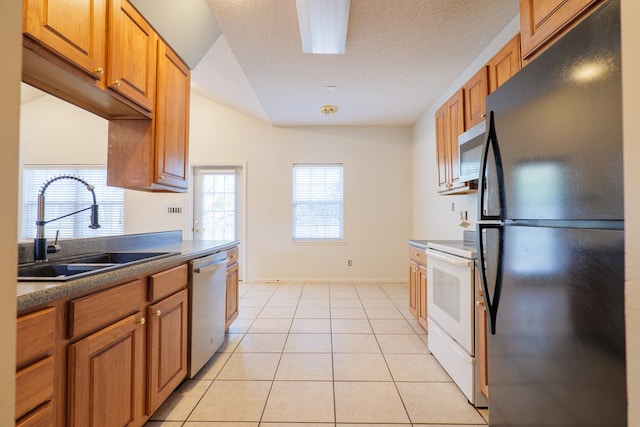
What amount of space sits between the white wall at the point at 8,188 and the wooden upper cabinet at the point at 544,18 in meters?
1.59

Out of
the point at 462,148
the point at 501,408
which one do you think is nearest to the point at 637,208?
the point at 501,408

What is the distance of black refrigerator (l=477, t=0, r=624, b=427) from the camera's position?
→ 2.27ft

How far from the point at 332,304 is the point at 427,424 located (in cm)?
219

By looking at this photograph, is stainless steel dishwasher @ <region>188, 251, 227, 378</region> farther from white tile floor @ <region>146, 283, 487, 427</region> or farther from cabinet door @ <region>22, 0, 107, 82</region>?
cabinet door @ <region>22, 0, 107, 82</region>

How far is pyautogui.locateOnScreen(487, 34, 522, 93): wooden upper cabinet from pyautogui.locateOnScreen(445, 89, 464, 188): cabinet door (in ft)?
1.41

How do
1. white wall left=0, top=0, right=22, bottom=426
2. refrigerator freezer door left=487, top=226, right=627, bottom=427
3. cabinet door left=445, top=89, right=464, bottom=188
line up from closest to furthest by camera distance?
1. white wall left=0, top=0, right=22, bottom=426
2. refrigerator freezer door left=487, top=226, right=627, bottom=427
3. cabinet door left=445, top=89, right=464, bottom=188

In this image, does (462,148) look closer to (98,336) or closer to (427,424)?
(427,424)

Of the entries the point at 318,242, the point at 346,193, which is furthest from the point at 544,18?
the point at 318,242

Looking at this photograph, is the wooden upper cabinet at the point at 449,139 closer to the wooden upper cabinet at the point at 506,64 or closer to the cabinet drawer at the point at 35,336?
the wooden upper cabinet at the point at 506,64

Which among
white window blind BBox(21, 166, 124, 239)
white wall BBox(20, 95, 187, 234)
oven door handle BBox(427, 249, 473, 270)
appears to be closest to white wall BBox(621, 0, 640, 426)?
oven door handle BBox(427, 249, 473, 270)

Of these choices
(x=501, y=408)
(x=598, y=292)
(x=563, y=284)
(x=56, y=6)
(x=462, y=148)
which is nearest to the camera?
(x=598, y=292)

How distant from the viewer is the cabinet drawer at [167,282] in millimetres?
1467

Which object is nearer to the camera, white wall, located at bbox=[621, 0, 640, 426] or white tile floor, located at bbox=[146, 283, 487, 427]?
white wall, located at bbox=[621, 0, 640, 426]

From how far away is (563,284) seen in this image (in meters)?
0.84
